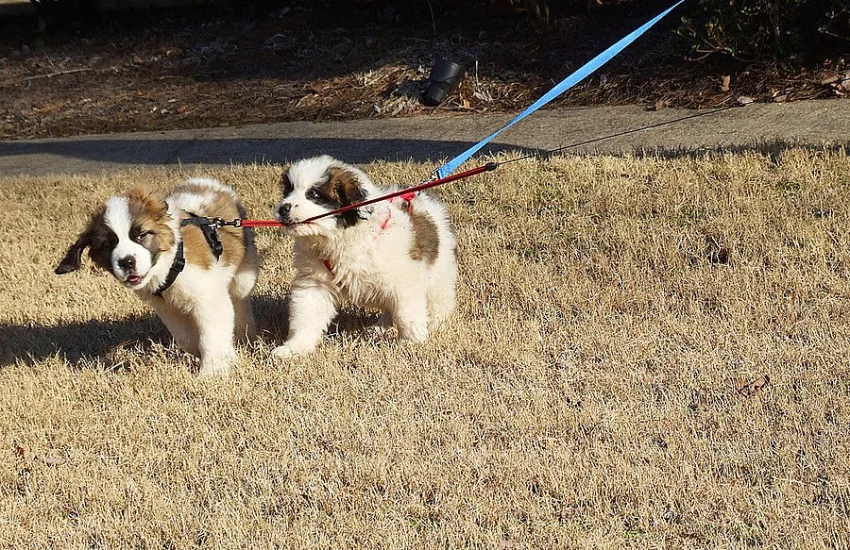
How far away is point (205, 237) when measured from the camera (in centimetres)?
622

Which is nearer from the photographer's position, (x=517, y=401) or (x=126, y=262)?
(x=126, y=262)

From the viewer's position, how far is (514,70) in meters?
14.3

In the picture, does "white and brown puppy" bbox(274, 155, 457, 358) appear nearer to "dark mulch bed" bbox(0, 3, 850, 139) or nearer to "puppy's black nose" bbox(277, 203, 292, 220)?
"puppy's black nose" bbox(277, 203, 292, 220)

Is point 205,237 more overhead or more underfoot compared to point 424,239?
more overhead

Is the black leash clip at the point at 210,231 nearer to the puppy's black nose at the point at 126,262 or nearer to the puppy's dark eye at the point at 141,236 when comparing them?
the puppy's dark eye at the point at 141,236

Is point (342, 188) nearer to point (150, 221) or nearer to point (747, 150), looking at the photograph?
point (150, 221)

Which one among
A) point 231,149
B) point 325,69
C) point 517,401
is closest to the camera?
point 517,401

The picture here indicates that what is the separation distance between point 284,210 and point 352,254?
0.53 metres

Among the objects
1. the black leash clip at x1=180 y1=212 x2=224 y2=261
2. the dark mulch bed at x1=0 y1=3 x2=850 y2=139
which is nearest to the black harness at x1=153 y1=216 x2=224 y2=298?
the black leash clip at x1=180 y1=212 x2=224 y2=261

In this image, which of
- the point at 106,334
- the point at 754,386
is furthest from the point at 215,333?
the point at 754,386

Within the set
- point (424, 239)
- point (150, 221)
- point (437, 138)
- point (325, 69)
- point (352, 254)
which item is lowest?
point (325, 69)

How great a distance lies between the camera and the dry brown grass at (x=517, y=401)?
4.50 m

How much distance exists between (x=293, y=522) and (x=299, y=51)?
44.9 feet

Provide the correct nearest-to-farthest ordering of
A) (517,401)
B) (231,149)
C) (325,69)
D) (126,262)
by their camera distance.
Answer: (126,262), (517,401), (231,149), (325,69)
